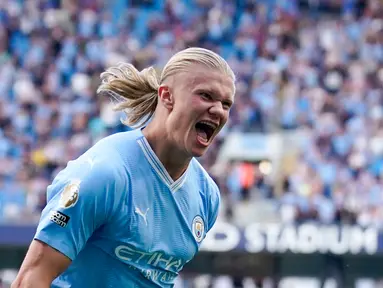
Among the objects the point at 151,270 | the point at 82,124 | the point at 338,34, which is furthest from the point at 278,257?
the point at 151,270

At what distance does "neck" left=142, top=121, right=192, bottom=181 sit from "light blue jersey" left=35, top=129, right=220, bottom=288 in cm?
3

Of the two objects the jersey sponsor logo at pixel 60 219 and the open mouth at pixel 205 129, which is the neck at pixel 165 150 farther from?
the jersey sponsor logo at pixel 60 219

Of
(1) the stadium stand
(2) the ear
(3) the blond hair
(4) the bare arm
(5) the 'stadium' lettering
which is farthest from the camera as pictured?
(1) the stadium stand

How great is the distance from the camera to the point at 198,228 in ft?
13.8

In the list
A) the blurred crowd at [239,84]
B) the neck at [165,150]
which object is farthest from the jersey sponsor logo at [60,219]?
the blurred crowd at [239,84]

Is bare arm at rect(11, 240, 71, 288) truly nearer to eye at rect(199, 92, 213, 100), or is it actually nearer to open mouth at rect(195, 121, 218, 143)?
open mouth at rect(195, 121, 218, 143)

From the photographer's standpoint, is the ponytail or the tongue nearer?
the tongue

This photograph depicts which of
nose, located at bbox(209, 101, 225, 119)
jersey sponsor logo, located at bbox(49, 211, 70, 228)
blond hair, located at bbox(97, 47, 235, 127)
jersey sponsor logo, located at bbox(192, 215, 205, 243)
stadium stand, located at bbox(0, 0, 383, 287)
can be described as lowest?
jersey sponsor logo, located at bbox(49, 211, 70, 228)

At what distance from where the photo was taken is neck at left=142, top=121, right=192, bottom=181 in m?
4.00

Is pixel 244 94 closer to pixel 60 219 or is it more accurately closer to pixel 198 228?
pixel 198 228

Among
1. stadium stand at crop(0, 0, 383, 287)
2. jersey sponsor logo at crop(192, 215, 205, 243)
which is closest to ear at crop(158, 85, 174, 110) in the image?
jersey sponsor logo at crop(192, 215, 205, 243)

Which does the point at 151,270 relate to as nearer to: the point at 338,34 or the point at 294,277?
the point at 294,277

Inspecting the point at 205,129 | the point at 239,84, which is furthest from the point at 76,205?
the point at 239,84

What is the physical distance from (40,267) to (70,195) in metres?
0.28
